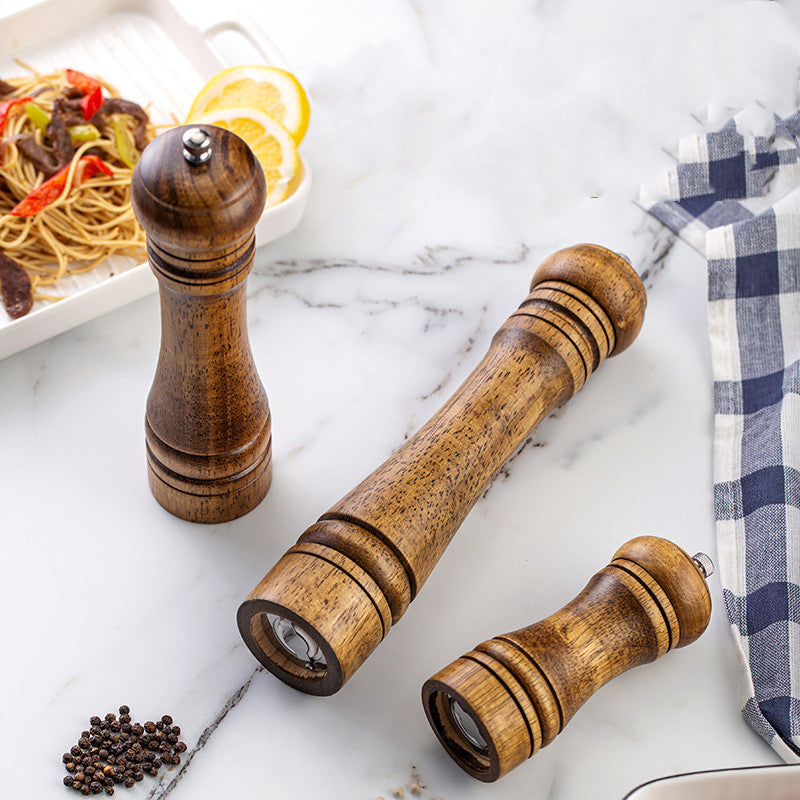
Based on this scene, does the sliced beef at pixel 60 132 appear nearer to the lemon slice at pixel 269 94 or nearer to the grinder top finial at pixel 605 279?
the lemon slice at pixel 269 94

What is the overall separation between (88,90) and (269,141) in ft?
0.71

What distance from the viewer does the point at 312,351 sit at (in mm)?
1014

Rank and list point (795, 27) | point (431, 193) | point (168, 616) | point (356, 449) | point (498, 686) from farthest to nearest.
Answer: point (795, 27) < point (431, 193) < point (356, 449) < point (168, 616) < point (498, 686)

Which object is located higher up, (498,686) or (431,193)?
(431,193)

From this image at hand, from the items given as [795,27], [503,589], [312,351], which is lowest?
[503,589]

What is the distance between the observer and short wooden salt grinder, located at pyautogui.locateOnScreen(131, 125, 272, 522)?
625 millimetres

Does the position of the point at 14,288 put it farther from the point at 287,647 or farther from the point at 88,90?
the point at 287,647

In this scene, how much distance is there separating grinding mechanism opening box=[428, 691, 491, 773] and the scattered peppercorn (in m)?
0.19

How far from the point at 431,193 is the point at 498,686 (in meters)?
0.59

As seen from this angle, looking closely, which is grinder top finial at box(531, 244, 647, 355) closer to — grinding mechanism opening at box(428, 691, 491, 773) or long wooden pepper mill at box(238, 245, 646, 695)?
long wooden pepper mill at box(238, 245, 646, 695)

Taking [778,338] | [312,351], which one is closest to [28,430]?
[312,351]

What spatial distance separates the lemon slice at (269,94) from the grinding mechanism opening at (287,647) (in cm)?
50

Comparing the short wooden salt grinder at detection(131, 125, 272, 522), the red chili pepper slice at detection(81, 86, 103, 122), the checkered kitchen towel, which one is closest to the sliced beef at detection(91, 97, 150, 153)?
the red chili pepper slice at detection(81, 86, 103, 122)

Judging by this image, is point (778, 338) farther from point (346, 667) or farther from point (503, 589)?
point (346, 667)
